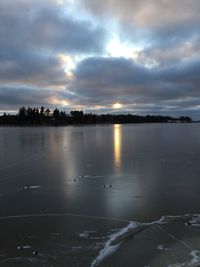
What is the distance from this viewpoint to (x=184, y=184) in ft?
29.8

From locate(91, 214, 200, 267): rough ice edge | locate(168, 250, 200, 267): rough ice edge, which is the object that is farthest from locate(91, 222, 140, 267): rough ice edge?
locate(168, 250, 200, 267): rough ice edge

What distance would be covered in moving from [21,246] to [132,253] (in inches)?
59.1

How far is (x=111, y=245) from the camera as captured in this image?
16.1 ft

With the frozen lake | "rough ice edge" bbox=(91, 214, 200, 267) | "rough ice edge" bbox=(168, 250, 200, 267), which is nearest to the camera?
"rough ice edge" bbox=(168, 250, 200, 267)

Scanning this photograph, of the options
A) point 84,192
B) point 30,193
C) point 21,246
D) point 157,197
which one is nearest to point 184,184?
point 157,197

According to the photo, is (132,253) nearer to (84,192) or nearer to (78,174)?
(84,192)

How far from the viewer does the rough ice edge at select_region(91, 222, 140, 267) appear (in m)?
4.44

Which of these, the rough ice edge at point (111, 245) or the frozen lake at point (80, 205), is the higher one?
the frozen lake at point (80, 205)

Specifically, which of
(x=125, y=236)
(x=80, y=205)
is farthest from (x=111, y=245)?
(x=80, y=205)

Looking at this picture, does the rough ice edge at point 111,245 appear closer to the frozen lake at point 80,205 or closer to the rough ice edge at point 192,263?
the frozen lake at point 80,205

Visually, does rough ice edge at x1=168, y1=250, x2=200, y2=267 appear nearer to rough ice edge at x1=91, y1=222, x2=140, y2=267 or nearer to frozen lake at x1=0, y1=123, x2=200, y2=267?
frozen lake at x1=0, y1=123, x2=200, y2=267

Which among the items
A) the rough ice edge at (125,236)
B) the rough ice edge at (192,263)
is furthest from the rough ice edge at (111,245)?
the rough ice edge at (192,263)

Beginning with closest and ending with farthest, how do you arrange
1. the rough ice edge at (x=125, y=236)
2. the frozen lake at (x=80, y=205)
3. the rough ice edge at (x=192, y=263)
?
1. the rough ice edge at (x=192, y=263)
2. the rough ice edge at (x=125, y=236)
3. the frozen lake at (x=80, y=205)

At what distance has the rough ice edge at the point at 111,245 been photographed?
4443 millimetres
